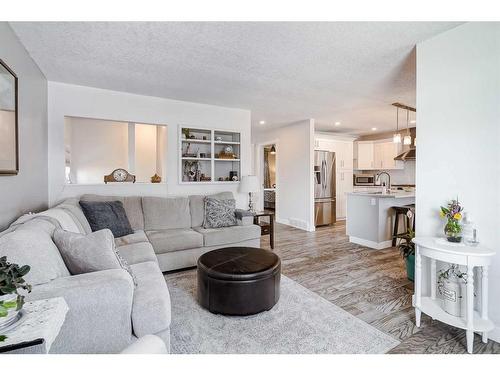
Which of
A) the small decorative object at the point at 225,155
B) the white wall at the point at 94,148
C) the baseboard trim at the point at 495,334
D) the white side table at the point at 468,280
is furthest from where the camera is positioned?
the white wall at the point at 94,148

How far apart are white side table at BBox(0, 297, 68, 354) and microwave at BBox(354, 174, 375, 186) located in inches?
300

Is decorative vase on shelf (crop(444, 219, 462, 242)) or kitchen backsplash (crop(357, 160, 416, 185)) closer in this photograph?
decorative vase on shelf (crop(444, 219, 462, 242))

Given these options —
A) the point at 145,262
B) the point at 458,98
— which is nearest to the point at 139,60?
the point at 145,262

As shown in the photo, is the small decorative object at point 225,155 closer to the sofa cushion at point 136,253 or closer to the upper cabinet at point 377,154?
the sofa cushion at point 136,253

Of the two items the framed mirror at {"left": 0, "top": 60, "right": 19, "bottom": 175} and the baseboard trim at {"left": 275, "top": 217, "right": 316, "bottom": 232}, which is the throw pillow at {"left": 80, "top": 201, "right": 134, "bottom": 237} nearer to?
the framed mirror at {"left": 0, "top": 60, "right": 19, "bottom": 175}

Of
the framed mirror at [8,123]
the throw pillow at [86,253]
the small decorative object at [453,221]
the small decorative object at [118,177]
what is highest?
the framed mirror at [8,123]

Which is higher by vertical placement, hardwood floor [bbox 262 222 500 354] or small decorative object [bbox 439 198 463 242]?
small decorative object [bbox 439 198 463 242]

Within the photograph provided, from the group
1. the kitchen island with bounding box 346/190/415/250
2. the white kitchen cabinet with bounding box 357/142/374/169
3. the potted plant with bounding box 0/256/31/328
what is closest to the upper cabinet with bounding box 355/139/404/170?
the white kitchen cabinet with bounding box 357/142/374/169

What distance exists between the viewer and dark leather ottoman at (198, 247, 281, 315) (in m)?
2.05

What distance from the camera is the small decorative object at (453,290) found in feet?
5.99

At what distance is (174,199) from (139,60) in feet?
6.09

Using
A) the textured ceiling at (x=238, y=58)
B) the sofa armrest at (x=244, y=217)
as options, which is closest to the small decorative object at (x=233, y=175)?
the sofa armrest at (x=244, y=217)

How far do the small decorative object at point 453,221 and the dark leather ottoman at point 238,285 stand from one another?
4.45ft

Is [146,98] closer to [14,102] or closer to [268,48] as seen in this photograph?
[14,102]
